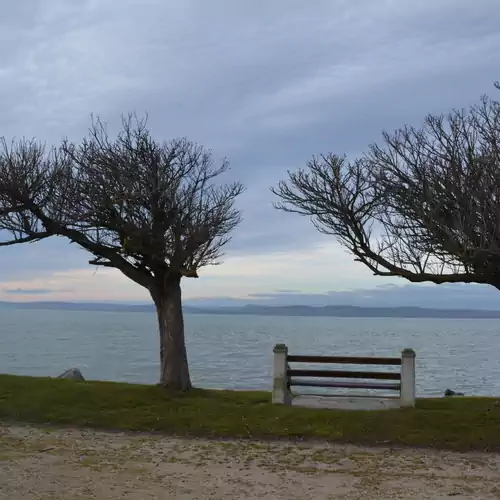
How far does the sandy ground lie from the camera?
28.7ft

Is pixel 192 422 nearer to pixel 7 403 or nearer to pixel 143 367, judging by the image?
pixel 7 403

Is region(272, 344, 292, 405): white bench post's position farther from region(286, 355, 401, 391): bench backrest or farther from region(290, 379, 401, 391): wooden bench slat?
region(290, 379, 401, 391): wooden bench slat

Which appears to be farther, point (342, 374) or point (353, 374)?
point (342, 374)

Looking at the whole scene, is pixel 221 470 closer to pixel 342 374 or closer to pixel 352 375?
pixel 352 375

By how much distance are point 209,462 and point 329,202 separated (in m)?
8.10

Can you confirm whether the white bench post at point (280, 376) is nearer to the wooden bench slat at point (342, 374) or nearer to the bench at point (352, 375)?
the bench at point (352, 375)

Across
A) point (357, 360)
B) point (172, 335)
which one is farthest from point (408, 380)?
point (172, 335)

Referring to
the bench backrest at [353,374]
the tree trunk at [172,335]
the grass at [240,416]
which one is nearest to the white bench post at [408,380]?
the bench backrest at [353,374]

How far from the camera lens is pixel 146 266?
17.1m

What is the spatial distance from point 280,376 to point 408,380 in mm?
3069

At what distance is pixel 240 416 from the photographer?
14.2m

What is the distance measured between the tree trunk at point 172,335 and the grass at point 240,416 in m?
0.46

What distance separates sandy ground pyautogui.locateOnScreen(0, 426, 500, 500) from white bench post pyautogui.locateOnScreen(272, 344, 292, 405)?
10.3 ft

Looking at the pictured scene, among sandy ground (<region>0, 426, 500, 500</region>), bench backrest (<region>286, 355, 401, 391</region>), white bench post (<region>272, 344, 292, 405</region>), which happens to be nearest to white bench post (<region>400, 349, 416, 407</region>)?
bench backrest (<region>286, 355, 401, 391</region>)
